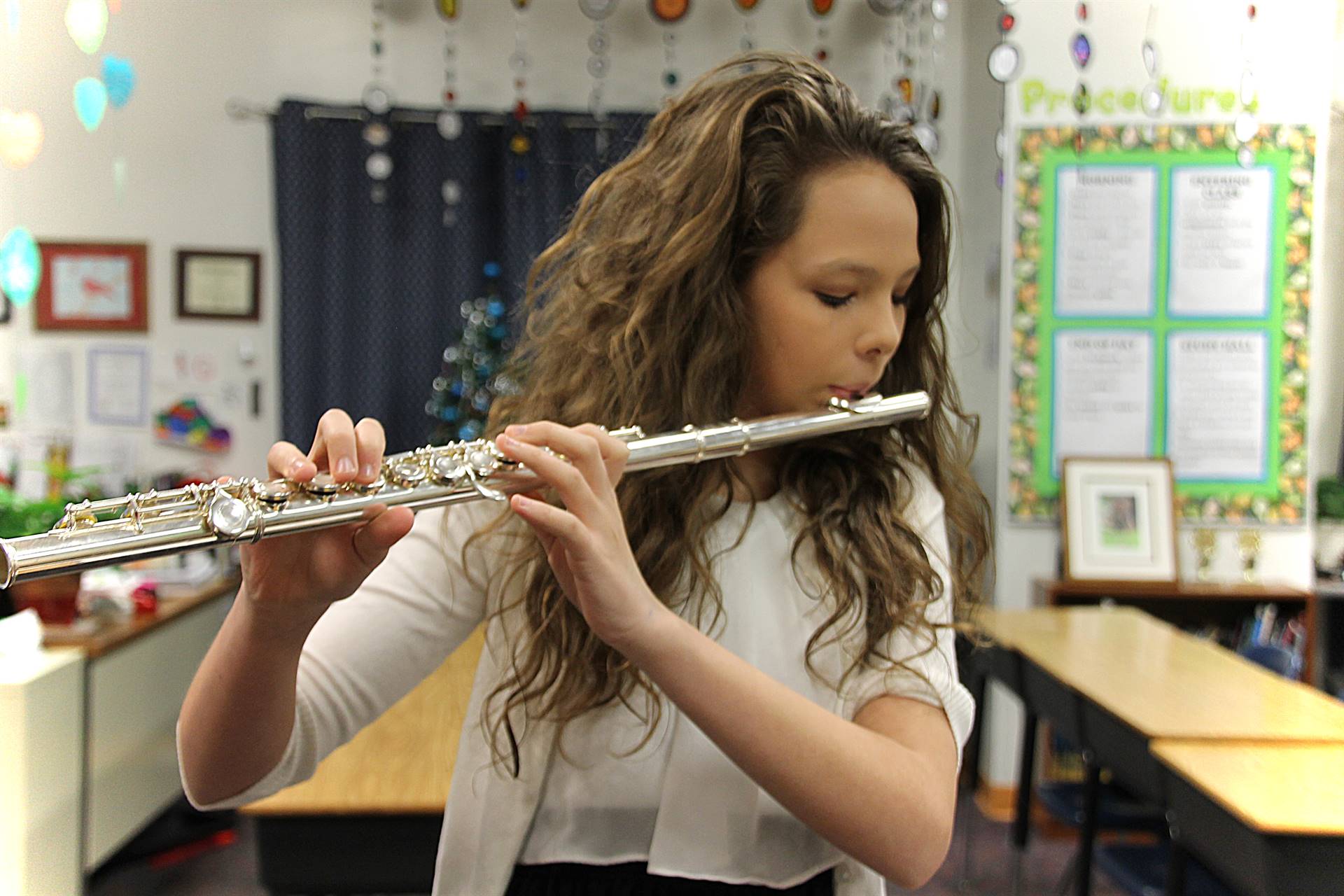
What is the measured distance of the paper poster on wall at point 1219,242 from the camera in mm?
2586

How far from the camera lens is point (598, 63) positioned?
2.52m

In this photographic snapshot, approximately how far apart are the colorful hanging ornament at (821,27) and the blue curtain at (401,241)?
57 cm

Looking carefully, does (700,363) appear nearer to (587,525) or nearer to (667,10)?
(587,525)

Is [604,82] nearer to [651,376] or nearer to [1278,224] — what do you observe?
[1278,224]

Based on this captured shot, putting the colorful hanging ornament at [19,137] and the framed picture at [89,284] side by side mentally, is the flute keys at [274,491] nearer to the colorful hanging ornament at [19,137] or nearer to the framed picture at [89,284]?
the colorful hanging ornament at [19,137]

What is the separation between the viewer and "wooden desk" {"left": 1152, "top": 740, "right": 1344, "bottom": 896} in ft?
3.61

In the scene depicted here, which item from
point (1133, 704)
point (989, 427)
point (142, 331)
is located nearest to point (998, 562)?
point (989, 427)

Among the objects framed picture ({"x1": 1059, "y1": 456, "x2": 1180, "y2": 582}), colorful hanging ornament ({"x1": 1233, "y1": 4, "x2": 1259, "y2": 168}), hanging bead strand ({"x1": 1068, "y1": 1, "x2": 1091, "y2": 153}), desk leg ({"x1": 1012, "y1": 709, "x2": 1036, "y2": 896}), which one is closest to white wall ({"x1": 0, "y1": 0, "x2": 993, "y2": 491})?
hanging bead strand ({"x1": 1068, "y1": 1, "x2": 1091, "y2": 153})

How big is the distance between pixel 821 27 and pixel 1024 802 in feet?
5.40

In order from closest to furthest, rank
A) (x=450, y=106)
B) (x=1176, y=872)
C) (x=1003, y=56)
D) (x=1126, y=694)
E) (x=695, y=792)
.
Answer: (x=695, y=792), (x=1176, y=872), (x=1126, y=694), (x=1003, y=56), (x=450, y=106)

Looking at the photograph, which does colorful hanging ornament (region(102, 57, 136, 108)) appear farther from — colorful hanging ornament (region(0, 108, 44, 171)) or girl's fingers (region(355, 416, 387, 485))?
girl's fingers (region(355, 416, 387, 485))

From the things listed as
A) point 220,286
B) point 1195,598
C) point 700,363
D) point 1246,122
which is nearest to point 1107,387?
point 1195,598

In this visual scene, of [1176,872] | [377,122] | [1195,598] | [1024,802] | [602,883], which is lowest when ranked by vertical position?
[1024,802]

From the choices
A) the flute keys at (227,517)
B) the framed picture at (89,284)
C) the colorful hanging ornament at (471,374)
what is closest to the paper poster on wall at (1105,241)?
the colorful hanging ornament at (471,374)
